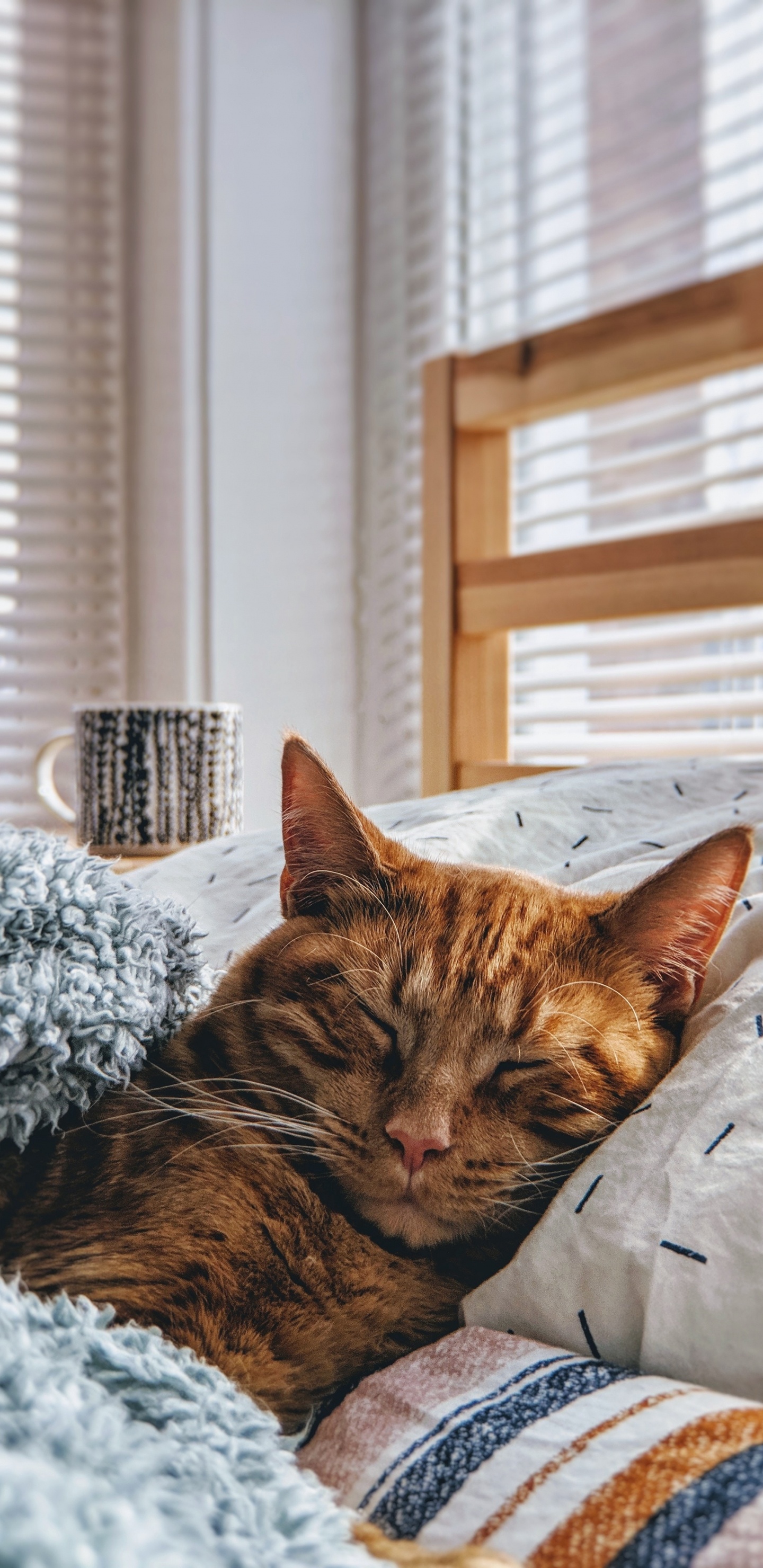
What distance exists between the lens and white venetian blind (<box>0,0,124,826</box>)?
242 centimetres

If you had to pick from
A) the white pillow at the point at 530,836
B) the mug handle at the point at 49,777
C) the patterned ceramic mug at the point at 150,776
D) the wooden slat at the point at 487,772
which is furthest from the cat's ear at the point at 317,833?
the mug handle at the point at 49,777

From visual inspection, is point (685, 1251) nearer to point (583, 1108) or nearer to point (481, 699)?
point (583, 1108)

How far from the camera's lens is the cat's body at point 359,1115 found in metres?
0.58

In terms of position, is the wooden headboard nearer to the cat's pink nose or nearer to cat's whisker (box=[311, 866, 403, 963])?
cat's whisker (box=[311, 866, 403, 963])

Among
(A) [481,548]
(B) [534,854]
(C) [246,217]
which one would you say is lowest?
(B) [534,854]

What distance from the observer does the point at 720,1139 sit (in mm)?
570

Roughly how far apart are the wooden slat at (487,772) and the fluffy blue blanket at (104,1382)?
979 millimetres

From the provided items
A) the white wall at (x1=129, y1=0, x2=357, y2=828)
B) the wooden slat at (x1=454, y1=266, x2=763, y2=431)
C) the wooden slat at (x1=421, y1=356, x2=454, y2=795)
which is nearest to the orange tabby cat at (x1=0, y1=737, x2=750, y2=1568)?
the wooden slat at (x1=454, y1=266, x2=763, y2=431)

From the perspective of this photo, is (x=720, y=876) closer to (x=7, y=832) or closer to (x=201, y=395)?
(x=7, y=832)

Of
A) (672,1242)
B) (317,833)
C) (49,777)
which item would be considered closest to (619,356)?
(49,777)

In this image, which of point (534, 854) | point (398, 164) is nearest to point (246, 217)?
point (398, 164)

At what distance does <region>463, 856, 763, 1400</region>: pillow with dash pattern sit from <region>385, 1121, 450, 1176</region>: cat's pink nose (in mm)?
61

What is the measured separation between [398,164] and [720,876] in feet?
6.89

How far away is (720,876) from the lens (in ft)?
2.21
